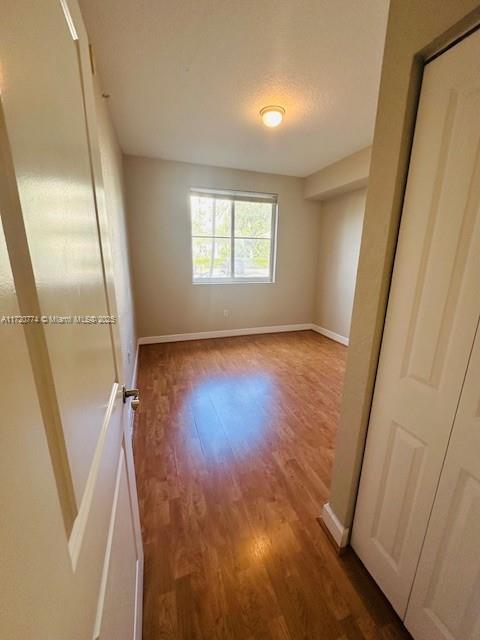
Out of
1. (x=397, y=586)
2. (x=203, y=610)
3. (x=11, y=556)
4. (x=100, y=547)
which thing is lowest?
(x=203, y=610)

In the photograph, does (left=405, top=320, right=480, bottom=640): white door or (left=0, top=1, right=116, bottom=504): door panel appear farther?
(left=405, top=320, right=480, bottom=640): white door

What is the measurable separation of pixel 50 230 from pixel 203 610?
149cm

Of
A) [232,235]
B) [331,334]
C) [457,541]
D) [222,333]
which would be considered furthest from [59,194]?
[331,334]

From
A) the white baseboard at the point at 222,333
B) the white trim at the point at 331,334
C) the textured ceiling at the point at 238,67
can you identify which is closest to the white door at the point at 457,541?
the textured ceiling at the point at 238,67

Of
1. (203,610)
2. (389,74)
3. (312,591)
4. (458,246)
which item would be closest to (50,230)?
(458,246)

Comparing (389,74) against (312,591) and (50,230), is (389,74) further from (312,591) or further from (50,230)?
(312,591)

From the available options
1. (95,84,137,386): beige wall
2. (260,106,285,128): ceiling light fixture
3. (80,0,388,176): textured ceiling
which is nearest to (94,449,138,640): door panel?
(95,84,137,386): beige wall

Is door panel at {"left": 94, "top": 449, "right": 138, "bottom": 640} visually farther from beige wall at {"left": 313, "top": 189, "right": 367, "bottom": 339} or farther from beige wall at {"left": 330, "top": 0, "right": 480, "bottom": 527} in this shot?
beige wall at {"left": 313, "top": 189, "right": 367, "bottom": 339}

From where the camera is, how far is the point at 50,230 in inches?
14.9

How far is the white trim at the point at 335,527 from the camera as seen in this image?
49.5 inches

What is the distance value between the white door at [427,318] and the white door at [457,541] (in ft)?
0.10

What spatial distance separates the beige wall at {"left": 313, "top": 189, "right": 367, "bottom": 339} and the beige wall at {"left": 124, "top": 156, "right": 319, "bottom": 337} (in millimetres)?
199

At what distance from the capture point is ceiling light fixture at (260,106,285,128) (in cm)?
217

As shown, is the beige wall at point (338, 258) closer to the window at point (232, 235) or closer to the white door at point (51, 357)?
the window at point (232, 235)
